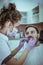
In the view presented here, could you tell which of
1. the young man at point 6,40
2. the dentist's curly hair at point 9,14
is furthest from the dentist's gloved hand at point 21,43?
the dentist's curly hair at point 9,14

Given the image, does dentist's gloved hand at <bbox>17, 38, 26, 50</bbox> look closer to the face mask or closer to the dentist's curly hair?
the face mask

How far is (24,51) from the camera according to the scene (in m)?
1.44

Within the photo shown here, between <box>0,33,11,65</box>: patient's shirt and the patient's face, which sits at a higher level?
the patient's face

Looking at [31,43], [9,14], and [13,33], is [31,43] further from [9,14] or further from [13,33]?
[9,14]

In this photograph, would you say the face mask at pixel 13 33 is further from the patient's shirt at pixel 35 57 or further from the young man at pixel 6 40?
the patient's shirt at pixel 35 57

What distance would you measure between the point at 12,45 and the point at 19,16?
1.16ft

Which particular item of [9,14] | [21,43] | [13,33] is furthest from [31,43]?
[9,14]

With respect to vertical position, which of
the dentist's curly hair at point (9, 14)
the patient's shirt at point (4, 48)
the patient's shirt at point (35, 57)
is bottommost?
the patient's shirt at point (35, 57)

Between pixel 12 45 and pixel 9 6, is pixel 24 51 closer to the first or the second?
pixel 12 45

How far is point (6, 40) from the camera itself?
4.78 ft

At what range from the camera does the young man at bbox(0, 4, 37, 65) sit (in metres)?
1.41

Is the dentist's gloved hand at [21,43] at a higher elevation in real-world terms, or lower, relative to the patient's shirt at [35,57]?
Result: higher

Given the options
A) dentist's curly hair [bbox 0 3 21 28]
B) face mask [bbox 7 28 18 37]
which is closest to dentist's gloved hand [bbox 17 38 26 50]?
face mask [bbox 7 28 18 37]

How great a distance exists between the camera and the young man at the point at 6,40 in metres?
1.41
